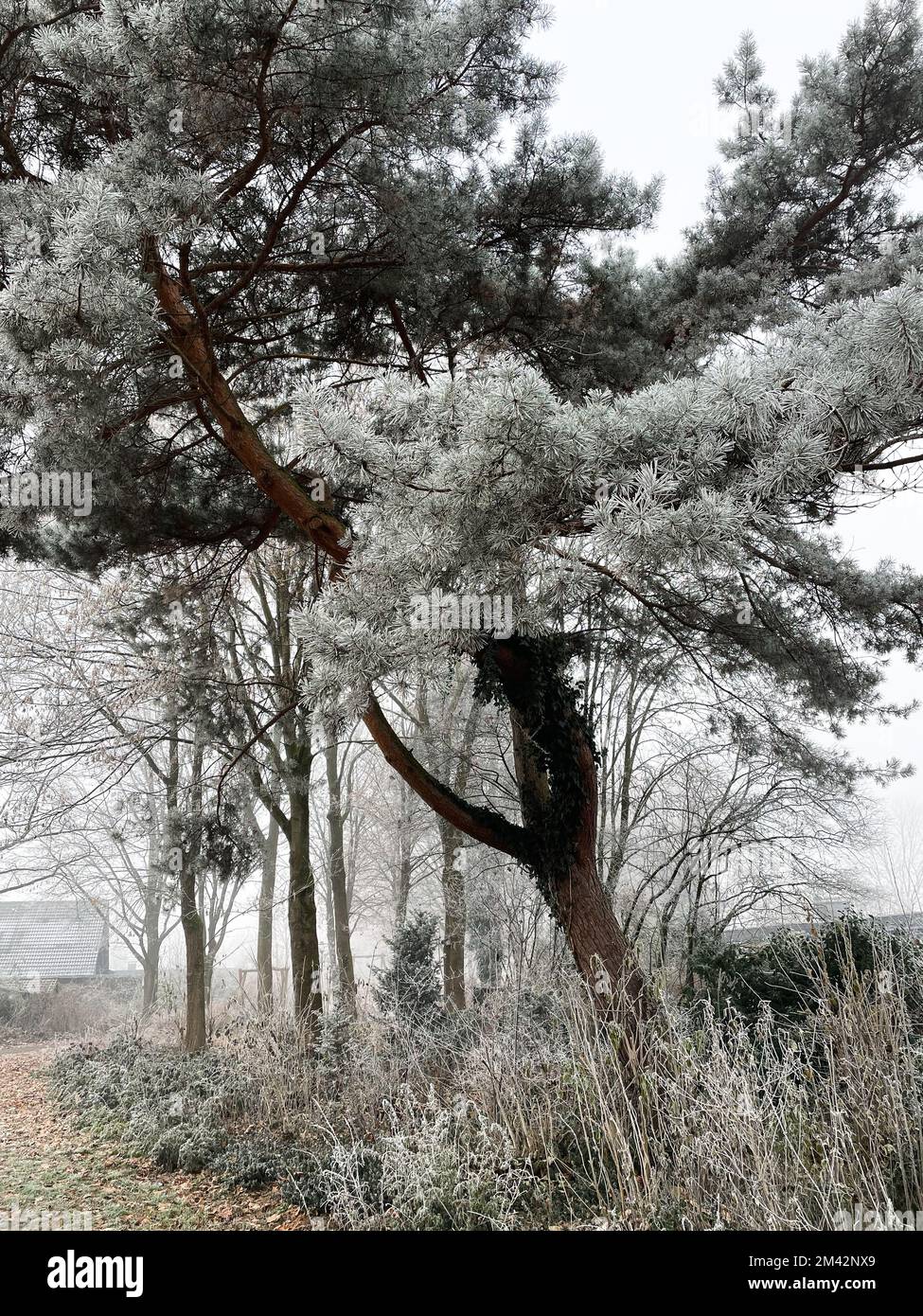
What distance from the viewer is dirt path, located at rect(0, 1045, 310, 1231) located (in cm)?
350

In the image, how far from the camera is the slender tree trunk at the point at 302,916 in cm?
608

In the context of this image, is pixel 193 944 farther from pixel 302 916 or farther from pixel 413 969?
pixel 413 969

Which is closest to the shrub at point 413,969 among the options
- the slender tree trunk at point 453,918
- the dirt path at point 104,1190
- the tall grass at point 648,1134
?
the slender tree trunk at point 453,918

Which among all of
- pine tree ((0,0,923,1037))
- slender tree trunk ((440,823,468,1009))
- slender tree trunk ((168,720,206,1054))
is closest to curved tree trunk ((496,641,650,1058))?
pine tree ((0,0,923,1037))

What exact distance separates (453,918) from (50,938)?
830 centimetres

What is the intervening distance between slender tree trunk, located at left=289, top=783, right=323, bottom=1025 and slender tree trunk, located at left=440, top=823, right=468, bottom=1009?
1.63 metres

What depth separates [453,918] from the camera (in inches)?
317

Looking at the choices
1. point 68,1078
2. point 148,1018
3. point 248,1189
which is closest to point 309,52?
point 248,1189

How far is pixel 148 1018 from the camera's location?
1041 centimetres

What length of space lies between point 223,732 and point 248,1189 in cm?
323

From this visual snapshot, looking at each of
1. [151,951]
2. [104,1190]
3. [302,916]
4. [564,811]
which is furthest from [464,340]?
[151,951]

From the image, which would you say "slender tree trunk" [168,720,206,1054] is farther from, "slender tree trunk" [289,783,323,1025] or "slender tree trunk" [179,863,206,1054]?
"slender tree trunk" [289,783,323,1025]

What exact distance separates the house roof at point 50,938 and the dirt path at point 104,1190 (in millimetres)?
6888
